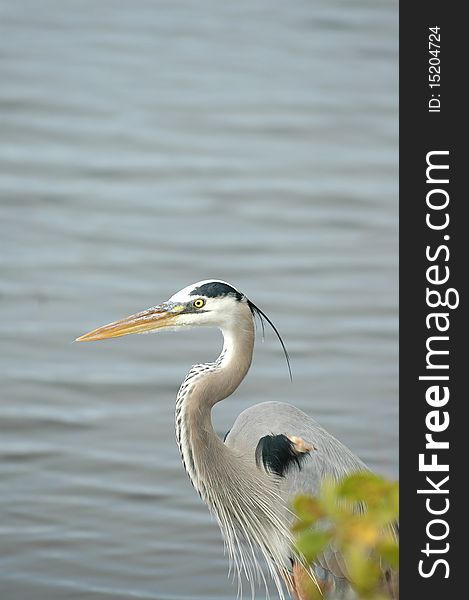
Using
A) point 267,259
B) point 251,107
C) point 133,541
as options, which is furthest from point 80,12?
point 133,541

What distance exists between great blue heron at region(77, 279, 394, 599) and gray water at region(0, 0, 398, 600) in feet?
1.91

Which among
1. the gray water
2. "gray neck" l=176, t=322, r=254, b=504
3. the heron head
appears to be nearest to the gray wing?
"gray neck" l=176, t=322, r=254, b=504

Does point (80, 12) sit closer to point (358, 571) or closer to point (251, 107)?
point (251, 107)

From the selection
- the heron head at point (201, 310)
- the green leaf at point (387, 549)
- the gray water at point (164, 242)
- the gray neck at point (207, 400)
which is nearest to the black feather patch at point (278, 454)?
the gray neck at point (207, 400)

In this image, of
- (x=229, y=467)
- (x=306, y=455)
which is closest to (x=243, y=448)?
(x=229, y=467)

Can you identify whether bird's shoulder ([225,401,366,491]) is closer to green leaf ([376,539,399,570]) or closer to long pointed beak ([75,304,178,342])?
long pointed beak ([75,304,178,342])

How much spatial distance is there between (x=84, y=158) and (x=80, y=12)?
3343 millimetres

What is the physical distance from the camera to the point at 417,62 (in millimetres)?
2723

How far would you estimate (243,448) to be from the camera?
461cm

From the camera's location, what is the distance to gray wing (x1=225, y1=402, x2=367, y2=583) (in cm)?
443

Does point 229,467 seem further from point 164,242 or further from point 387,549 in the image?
point 164,242

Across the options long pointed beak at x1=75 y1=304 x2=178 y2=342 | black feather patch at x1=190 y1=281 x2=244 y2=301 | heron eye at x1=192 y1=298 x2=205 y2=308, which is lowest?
long pointed beak at x1=75 y1=304 x2=178 y2=342

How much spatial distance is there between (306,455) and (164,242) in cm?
441

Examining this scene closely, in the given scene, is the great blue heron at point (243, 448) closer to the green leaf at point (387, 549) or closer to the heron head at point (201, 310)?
the heron head at point (201, 310)
